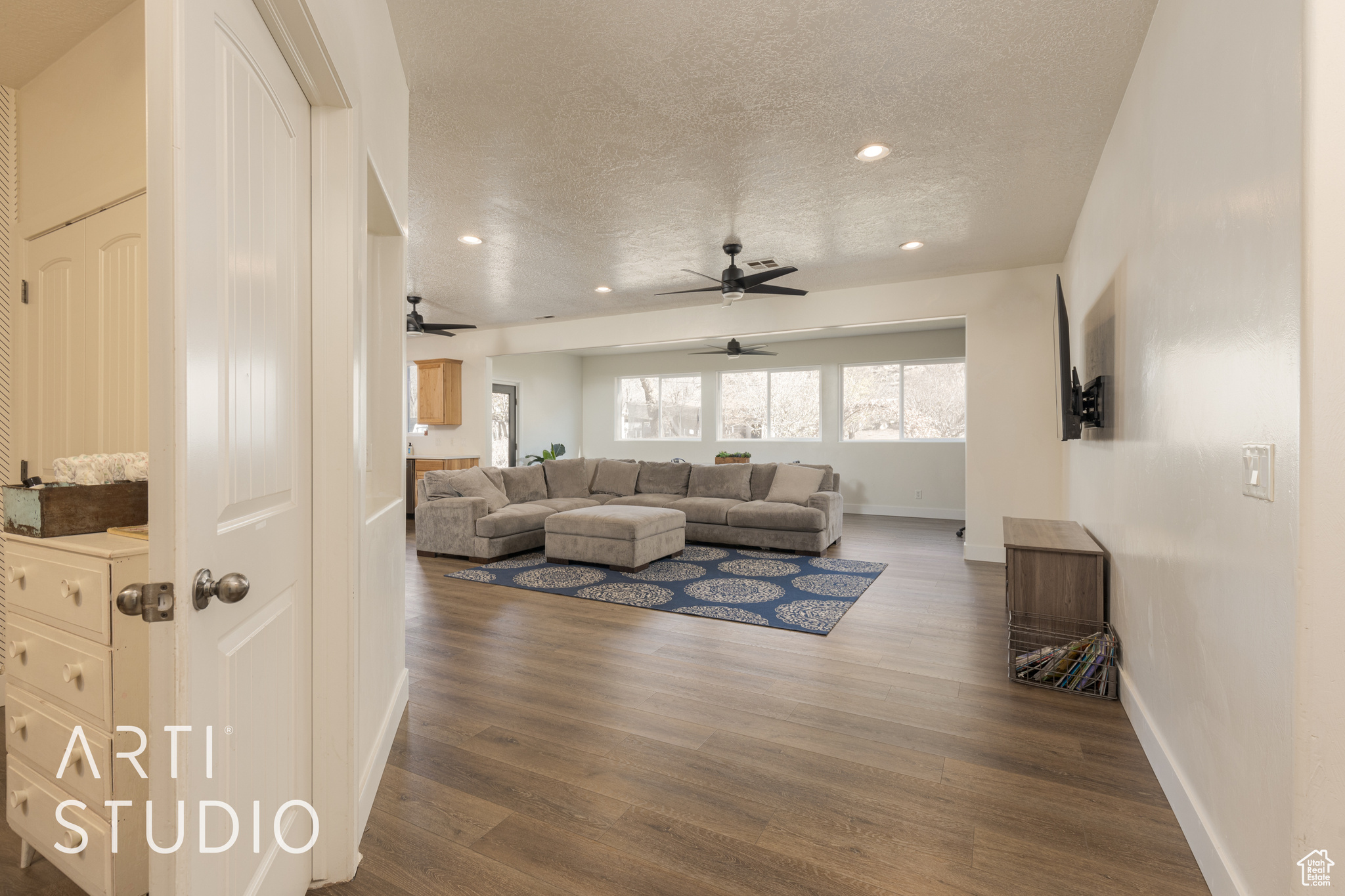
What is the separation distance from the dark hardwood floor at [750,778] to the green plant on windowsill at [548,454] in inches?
225

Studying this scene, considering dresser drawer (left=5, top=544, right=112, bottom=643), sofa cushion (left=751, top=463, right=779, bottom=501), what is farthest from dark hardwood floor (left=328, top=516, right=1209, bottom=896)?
sofa cushion (left=751, top=463, right=779, bottom=501)

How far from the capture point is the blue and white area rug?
3.87 meters

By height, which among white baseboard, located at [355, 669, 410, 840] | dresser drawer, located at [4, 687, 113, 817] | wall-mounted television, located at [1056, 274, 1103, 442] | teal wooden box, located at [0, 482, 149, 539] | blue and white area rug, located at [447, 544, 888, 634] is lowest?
blue and white area rug, located at [447, 544, 888, 634]

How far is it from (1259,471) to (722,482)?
18.4 ft

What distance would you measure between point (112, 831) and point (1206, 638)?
260cm

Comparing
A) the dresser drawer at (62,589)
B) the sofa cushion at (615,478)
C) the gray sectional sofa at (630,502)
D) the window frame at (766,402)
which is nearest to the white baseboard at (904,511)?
the window frame at (766,402)

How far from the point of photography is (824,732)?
2.31 m

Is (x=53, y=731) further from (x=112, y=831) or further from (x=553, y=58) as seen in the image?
(x=553, y=58)

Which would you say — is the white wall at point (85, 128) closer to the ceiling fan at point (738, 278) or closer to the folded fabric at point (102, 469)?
the folded fabric at point (102, 469)

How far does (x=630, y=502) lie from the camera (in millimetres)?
6688

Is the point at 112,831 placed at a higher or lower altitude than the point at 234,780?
lower

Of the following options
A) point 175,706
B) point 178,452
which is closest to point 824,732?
point 175,706

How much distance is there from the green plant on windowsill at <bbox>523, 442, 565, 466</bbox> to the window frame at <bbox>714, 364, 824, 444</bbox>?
2.55 meters

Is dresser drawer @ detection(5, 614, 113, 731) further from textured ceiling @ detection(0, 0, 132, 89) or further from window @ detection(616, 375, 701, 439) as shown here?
window @ detection(616, 375, 701, 439)
